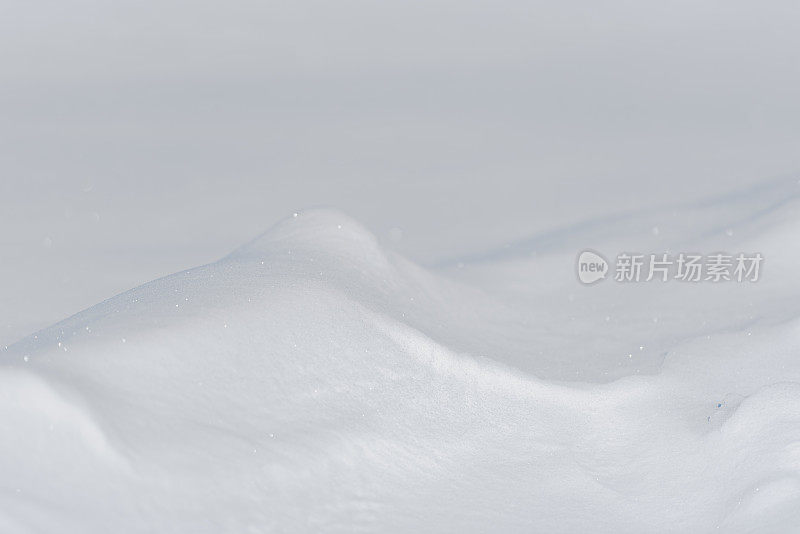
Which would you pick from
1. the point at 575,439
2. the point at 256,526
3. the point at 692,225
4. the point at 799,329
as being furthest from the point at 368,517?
the point at 692,225

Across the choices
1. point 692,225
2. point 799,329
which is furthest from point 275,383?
point 692,225

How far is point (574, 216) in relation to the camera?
6.17m

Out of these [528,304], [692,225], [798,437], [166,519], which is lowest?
[166,519]

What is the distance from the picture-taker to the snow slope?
2.50 meters

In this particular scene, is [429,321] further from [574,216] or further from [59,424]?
[574,216]

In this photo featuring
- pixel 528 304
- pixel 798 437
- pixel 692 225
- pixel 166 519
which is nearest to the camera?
pixel 166 519

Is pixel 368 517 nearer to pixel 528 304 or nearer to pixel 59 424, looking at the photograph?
pixel 59 424

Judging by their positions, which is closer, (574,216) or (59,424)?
(59,424)

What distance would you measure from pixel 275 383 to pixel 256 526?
2.00ft

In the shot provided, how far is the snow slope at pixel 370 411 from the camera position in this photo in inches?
98.3

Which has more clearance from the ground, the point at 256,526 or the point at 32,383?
the point at 32,383

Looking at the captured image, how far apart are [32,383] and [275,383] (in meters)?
0.78

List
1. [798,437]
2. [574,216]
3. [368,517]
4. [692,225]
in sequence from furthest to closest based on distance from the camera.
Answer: [574,216] → [692,225] → [798,437] → [368,517]

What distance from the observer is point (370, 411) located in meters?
3.01
